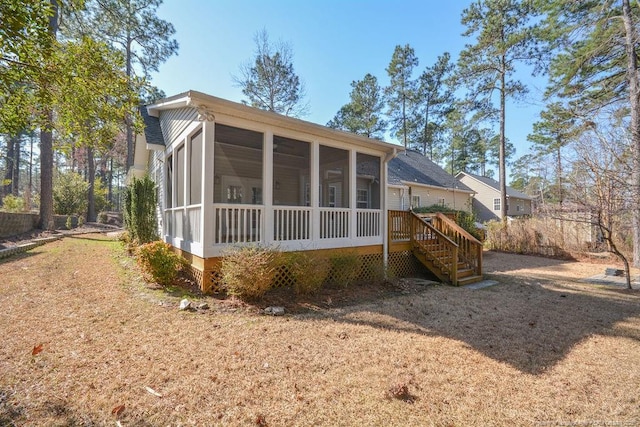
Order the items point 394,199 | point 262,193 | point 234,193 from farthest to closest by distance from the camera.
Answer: point 394,199, point 234,193, point 262,193

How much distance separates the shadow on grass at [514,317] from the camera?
3.97 m

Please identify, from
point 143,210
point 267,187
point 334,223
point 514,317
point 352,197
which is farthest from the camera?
point 143,210

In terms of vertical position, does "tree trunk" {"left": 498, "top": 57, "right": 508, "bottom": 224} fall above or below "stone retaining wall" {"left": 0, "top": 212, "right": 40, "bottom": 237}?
above

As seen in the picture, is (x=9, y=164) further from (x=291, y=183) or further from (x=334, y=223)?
(x=334, y=223)

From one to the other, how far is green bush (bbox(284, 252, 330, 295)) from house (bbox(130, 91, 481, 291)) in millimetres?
452

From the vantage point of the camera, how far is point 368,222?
7.91 m

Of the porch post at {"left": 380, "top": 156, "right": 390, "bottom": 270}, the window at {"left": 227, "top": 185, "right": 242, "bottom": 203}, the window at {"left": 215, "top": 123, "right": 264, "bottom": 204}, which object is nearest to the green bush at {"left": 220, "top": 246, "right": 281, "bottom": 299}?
the porch post at {"left": 380, "top": 156, "right": 390, "bottom": 270}

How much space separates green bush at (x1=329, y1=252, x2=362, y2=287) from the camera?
6598 millimetres

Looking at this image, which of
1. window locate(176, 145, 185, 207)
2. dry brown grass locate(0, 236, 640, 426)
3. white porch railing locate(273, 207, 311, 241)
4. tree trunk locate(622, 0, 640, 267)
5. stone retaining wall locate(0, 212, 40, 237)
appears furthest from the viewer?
Result: stone retaining wall locate(0, 212, 40, 237)

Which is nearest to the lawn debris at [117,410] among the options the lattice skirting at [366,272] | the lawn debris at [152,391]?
the lawn debris at [152,391]

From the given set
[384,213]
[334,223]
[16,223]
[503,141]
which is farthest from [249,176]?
[503,141]

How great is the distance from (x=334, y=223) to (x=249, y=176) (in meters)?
5.19

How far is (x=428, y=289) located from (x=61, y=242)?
13.7 meters

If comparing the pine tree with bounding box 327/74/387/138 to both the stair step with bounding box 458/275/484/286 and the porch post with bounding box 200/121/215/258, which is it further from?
the porch post with bounding box 200/121/215/258
